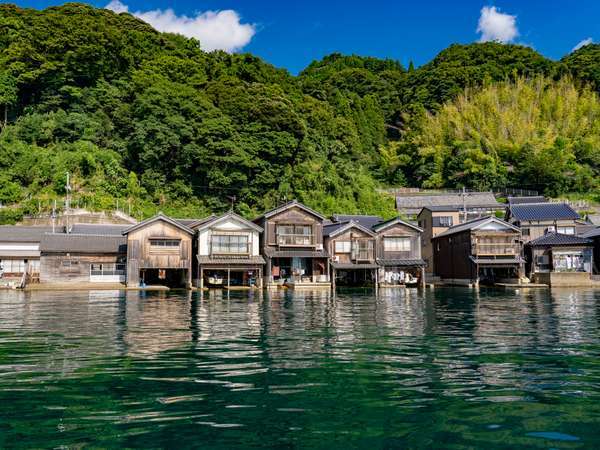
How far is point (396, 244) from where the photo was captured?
43.3 metres

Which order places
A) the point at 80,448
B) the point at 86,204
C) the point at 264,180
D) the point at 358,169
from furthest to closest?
the point at 358,169 < the point at 264,180 < the point at 86,204 < the point at 80,448

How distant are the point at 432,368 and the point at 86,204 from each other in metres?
47.1

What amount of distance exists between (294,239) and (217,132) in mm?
22199

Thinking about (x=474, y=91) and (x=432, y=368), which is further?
(x=474, y=91)

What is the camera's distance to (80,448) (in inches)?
225

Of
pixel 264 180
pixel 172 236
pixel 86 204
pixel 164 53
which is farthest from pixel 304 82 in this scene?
pixel 172 236

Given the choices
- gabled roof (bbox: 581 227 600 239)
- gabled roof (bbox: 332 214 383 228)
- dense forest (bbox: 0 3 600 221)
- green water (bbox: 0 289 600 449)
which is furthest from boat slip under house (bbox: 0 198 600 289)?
green water (bbox: 0 289 600 449)

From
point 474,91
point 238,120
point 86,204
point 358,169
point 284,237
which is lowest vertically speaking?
point 284,237

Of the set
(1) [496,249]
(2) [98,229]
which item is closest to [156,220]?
(2) [98,229]

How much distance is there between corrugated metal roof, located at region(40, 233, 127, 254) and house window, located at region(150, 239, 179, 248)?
281 cm

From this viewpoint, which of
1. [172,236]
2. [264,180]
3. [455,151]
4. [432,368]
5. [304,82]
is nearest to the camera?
[432,368]

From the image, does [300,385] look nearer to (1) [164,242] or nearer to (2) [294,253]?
(2) [294,253]

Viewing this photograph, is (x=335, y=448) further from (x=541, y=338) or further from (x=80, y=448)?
(x=541, y=338)

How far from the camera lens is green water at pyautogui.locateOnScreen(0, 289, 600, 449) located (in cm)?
616
